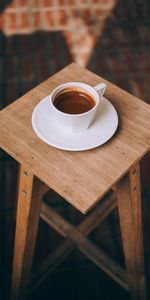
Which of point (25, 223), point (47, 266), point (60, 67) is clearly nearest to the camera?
point (25, 223)

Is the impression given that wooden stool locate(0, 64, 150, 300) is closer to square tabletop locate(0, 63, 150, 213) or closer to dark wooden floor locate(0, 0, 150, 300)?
square tabletop locate(0, 63, 150, 213)

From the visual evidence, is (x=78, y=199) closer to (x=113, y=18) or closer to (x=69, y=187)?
(x=69, y=187)

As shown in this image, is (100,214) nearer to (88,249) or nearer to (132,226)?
(88,249)

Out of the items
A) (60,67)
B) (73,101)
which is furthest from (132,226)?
(60,67)

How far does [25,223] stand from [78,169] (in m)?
0.23

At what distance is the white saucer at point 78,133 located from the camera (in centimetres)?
87

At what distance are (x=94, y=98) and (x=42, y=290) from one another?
2.69 ft

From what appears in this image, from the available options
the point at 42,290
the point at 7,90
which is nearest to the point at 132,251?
the point at 42,290

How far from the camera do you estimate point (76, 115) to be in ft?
2.74

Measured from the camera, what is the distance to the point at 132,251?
3.56 ft

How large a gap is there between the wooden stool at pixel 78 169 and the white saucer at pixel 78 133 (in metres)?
0.02

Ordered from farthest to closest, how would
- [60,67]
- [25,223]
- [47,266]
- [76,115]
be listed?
[60,67]
[47,266]
[25,223]
[76,115]

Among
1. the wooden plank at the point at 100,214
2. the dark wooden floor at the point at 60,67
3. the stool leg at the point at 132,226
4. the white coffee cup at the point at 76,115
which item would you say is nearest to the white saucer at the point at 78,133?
the white coffee cup at the point at 76,115

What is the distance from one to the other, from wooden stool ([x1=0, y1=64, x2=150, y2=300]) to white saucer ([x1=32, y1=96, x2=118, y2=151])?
2 cm
